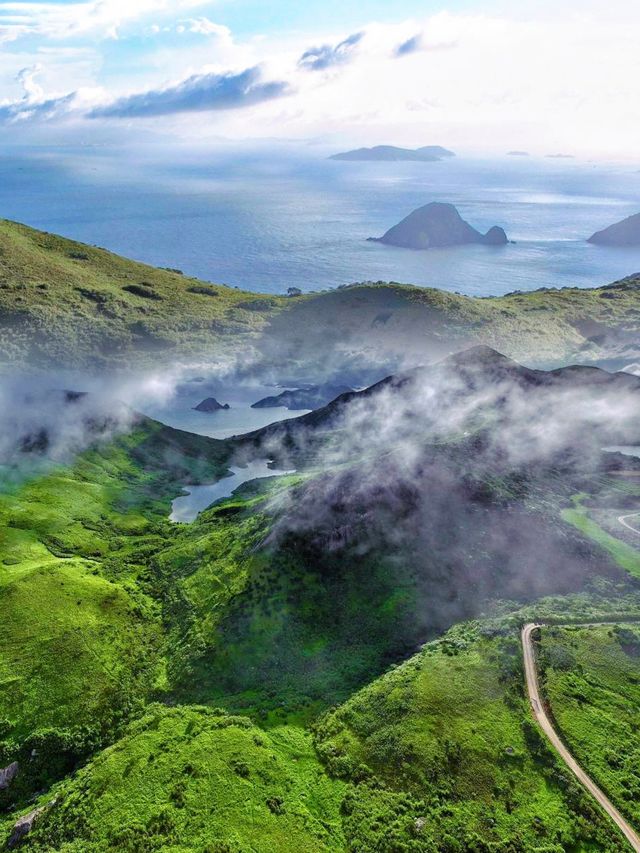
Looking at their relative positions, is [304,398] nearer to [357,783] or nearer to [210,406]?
[210,406]

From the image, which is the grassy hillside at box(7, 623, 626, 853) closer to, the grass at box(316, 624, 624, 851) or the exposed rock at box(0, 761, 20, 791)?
the grass at box(316, 624, 624, 851)

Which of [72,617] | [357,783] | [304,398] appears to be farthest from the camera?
[304,398]

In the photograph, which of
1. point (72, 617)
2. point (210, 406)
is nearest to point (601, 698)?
point (72, 617)

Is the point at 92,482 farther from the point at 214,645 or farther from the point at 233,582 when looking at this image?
the point at 214,645

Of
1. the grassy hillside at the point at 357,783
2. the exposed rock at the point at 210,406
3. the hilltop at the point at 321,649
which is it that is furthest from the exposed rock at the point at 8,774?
the exposed rock at the point at 210,406

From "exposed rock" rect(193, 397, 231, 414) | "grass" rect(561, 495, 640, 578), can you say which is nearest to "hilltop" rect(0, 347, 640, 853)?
"grass" rect(561, 495, 640, 578)

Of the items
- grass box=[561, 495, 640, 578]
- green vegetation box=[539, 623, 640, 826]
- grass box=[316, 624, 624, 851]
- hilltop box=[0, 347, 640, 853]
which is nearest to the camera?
grass box=[316, 624, 624, 851]
